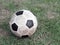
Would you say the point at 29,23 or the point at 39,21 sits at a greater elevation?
the point at 29,23

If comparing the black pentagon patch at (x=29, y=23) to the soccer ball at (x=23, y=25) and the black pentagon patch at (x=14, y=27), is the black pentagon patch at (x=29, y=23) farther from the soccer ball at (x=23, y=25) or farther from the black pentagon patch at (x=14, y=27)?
the black pentagon patch at (x=14, y=27)

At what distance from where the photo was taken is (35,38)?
371 cm

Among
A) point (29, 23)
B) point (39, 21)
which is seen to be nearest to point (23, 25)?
point (29, 23)

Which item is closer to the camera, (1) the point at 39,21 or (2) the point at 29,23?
(2) the point at 29,23

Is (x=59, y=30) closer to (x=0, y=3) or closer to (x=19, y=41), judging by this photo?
(x=19, y=41)

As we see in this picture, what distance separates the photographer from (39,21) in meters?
4.12

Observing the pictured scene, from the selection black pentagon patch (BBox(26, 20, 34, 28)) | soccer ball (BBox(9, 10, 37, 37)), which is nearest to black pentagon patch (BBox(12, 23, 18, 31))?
soccer ball (BBox(9, 10, 37, 37))

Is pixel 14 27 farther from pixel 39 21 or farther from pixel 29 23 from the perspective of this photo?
pixel 39 21

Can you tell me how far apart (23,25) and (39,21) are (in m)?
0.72

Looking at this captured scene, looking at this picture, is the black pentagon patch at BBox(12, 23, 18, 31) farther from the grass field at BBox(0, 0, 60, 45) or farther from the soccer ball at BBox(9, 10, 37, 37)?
the grass field at BBox(0, 0, 60, 45)

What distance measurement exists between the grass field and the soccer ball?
18 centimetres

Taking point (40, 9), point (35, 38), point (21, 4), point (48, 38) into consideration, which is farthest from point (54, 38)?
point (21, 4)

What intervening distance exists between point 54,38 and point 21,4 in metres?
1.39

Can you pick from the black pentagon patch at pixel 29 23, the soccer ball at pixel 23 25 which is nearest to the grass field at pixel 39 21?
the soccer ball at pixel 23 25
